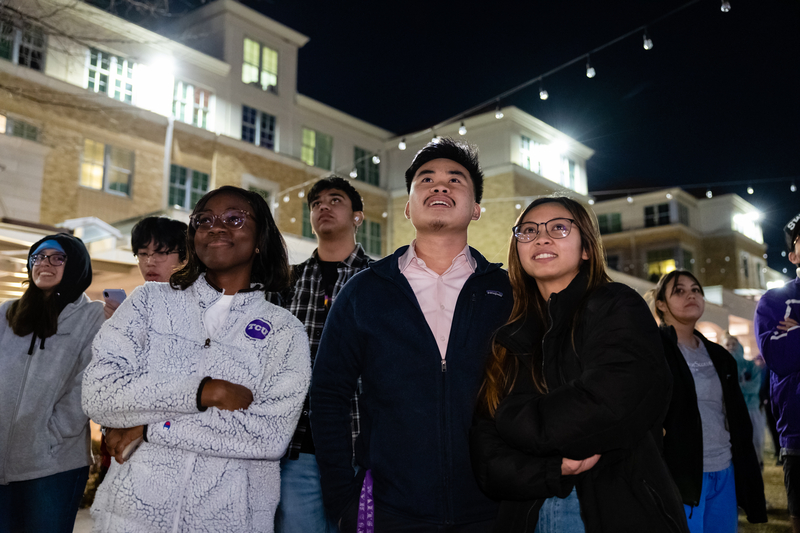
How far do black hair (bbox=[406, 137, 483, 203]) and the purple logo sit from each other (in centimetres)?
100

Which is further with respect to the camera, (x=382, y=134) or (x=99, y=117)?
(x=382, y=134)

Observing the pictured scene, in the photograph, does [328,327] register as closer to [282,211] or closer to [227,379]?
[227,379]

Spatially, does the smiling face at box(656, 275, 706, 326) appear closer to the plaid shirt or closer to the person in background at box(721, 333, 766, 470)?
the plaid shirt

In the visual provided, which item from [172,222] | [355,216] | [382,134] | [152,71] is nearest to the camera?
[172,222]

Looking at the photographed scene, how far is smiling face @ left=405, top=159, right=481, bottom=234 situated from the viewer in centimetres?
259

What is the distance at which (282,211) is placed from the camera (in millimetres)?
19609

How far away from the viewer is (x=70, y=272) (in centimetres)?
327

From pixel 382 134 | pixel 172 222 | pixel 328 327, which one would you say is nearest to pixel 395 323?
pixel 328 327

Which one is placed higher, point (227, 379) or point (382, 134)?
point (382, 134)

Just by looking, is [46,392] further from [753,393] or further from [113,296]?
[753,393]

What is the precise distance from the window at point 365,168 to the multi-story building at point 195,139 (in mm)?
89

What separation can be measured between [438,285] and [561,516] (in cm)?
111

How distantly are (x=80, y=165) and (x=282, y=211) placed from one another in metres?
6.53

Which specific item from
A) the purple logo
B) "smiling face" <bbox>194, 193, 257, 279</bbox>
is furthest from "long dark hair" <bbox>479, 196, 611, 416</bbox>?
"smiling face" <bbox>194, 193, 257, 279</bbox>
